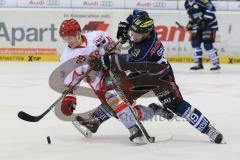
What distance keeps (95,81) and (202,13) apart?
7155 millimetres

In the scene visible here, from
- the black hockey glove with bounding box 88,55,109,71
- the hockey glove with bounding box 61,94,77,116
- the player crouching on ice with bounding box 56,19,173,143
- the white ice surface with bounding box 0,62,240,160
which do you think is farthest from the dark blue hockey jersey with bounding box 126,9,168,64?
the white ice surface with bounding box 0,62,240,160

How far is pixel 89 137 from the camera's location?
5766mm

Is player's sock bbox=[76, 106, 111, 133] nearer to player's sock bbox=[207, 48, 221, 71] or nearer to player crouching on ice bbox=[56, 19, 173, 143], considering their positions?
player crouching on ice bbox=[56, 19, 173, 143]

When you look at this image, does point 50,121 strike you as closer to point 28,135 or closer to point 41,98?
point 28,135

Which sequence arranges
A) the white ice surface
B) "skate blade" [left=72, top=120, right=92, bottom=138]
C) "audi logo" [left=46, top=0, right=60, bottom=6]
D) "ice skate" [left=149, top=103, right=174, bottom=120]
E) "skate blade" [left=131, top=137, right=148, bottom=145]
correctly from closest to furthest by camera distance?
the white ice surface
"skate blade" [left=131, top=137, right=148, bottom=145]
"skate blade" [left=72, top=120, right=92, bottom=138]
"ice skate" [left=149, top=103, right=174, bottom=120]
"audi logo" [left=46, top=0, right=60, bottom=6]

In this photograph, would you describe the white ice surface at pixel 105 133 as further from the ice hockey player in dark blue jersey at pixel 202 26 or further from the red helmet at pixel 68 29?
the ice hockey player in dark blue jersey at pixel 202 26

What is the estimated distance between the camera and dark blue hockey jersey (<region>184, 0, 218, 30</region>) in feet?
40.3

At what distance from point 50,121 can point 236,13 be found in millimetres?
8161

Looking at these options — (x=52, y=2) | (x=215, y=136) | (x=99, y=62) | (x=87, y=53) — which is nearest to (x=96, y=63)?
(x=99, y=62)

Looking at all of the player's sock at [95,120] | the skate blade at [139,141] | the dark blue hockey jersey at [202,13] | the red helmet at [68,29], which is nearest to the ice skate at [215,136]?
the skate blade at [139,141]

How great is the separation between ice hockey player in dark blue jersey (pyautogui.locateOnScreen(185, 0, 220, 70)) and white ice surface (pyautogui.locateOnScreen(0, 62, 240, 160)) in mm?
2625

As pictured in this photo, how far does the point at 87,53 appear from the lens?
5.62 metres

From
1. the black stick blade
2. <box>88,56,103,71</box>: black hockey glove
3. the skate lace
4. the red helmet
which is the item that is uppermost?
the red helmet

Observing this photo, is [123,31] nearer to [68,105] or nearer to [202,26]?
[68,105]
